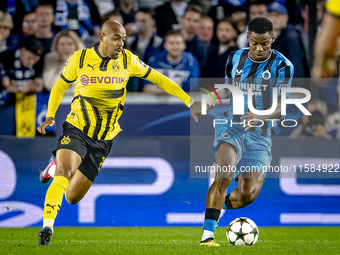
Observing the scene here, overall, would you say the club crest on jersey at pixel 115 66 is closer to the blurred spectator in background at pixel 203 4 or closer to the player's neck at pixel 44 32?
the player's neck at pixel 44 32

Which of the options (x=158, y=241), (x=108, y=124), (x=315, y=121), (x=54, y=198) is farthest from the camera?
(x=315, y=121)

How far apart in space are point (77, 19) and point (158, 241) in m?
3.55

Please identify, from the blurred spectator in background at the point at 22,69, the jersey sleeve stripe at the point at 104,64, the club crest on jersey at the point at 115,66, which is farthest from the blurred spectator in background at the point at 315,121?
the blurred spectator in background at the point at 22,69

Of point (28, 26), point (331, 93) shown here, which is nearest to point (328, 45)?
point (331, 93)

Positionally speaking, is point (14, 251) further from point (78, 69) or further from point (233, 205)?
point (233, 205)

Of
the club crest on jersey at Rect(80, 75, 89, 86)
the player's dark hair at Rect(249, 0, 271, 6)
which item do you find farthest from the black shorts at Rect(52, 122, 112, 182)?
the player's dark hair at Rect(249, 0, 271, 6)

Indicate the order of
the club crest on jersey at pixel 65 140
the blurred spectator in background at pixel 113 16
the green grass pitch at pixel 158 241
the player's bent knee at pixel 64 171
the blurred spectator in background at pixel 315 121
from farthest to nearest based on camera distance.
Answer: the blurred spectator in background at pixel 113 16 < the blurred spectator in background at pixel 315 121 < the club crest on jersey at pixel 65 140 < the player's bent knee at pixel 64 171 < the green grass pitch at pixel 158 241

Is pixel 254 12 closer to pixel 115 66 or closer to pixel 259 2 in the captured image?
pixel 259 2

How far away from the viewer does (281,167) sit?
621cm

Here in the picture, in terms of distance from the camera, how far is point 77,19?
269 inches

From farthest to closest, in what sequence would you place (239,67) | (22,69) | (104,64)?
1. (22,69)
2. (239,67)
3. (104,64)

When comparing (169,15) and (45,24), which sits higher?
(169,15)

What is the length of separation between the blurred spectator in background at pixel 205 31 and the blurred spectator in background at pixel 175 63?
1.10ft

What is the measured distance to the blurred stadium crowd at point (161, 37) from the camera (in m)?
6.43
